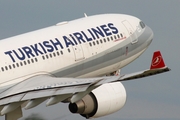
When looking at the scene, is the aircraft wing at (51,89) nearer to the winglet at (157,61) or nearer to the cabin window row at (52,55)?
the winglet at (157,61)

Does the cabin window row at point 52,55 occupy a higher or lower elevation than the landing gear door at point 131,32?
lower

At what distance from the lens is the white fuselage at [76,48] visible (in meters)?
52.9

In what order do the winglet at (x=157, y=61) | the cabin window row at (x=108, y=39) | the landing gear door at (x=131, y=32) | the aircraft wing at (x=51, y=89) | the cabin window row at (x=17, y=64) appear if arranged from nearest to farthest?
the winglet at (x=157, y=61) < the aircraft wing at (x=51, y=89) < the cabin window row at (x=17, y=64) < the cabin window row at (x=108, y=39) < the landing gear door at (x=131, y=32)

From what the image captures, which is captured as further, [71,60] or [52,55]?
[71,60]

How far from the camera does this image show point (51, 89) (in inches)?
1822

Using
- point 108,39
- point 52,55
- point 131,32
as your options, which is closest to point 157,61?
point 52,55

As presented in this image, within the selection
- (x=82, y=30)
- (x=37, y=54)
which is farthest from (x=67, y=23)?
(x=37, y=54)

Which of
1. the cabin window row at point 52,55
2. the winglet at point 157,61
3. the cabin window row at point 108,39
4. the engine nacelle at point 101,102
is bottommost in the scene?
the engine nacelle at point 101,102

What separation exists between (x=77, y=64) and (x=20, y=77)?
421 cm

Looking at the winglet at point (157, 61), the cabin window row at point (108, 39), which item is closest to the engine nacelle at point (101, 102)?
the cabin window row at point (108, 39)

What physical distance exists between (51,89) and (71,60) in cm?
901

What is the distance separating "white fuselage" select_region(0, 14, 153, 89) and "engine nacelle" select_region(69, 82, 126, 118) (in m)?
2.44

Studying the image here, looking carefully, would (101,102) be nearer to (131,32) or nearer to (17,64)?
(17,64)

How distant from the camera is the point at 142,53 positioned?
6175 centimetres
